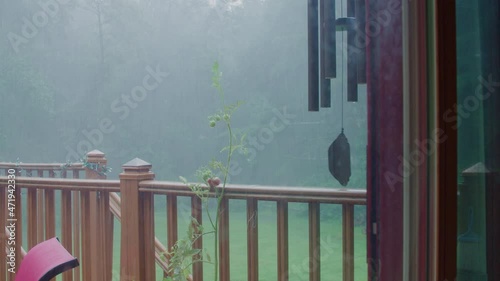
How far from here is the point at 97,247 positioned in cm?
240

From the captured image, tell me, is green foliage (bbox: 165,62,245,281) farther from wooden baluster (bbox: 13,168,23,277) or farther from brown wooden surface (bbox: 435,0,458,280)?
brown wooden surface (bbox: 435,0,458,280)

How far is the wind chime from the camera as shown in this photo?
1211 millimetres

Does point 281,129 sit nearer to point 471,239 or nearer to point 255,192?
point 255,192

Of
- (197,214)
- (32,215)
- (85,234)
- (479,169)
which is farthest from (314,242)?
(32,215)

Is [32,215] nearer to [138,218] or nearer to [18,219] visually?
[18,219]

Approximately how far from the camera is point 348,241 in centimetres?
170

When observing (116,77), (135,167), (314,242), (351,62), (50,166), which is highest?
(116,77)

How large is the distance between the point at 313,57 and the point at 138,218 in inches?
48.0

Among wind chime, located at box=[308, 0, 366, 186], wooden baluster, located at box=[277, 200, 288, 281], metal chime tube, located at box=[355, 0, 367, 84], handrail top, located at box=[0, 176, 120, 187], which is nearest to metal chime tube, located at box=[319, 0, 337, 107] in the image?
wind chime, located at box=[308, 0, 366, 186]

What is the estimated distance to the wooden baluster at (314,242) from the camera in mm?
1731

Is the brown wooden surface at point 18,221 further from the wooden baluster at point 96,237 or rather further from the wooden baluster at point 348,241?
the wooden baluster at point 348,241

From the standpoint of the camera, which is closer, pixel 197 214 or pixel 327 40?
pixel 327 40

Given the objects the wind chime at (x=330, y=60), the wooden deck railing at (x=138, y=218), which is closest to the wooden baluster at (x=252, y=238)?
the wooden deck railing at (x=138, y=218)

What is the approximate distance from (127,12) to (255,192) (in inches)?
531
